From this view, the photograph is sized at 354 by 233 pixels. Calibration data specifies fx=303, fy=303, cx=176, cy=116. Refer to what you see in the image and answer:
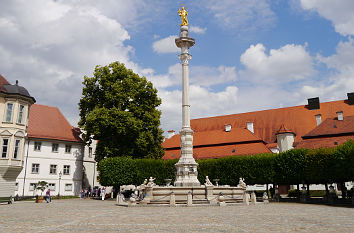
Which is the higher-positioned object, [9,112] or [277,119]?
[277,119]

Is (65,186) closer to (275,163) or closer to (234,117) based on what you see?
(275,163)

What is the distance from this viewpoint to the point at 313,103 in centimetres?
6238

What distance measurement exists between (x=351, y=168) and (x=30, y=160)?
40522 mm

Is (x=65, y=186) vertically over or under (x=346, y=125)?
under

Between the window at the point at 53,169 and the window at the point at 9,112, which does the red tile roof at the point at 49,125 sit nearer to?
the window at the point at 53,169

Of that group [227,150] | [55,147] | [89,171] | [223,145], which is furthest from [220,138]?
[55,147]

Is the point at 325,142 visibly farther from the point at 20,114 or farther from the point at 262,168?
the point at 20,114

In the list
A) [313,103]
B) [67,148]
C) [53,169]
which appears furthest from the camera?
[313,103]

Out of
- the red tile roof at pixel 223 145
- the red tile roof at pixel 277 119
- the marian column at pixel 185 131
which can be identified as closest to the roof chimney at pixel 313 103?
the red tile roof at pixel 277 119

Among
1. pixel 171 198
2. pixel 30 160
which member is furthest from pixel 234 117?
pixel 171 198

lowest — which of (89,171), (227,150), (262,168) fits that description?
(89,171)

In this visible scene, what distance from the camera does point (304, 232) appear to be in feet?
33.3

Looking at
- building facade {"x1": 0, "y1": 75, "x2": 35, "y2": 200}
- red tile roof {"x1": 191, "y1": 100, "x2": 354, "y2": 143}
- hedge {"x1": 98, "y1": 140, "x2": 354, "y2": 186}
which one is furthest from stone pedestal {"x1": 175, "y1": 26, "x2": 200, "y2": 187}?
red tile roof {"x1": 191, "y1": 100, "x2": 354, "y2": 143}

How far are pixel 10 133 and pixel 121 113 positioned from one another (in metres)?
13.1
